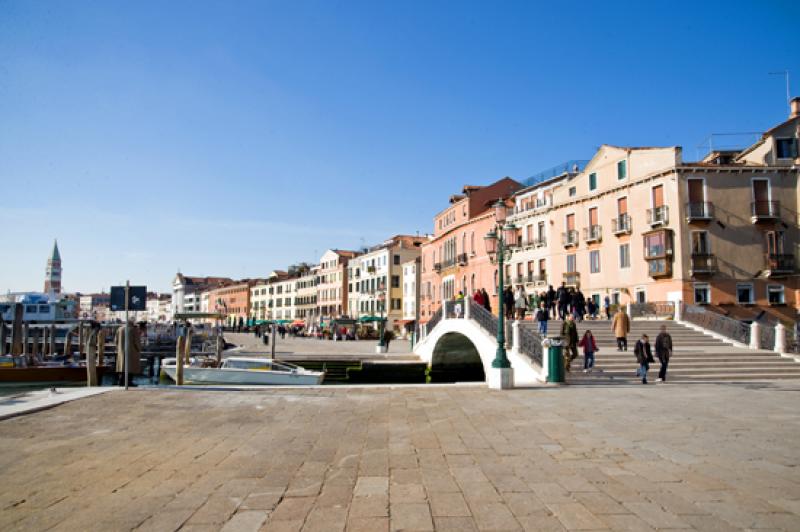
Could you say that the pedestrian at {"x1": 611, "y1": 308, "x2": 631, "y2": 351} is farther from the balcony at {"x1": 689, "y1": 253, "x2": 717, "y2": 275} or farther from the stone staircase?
the balcony at {"x1": 689, "y1": 253, "x2": 717, "y2": 275}

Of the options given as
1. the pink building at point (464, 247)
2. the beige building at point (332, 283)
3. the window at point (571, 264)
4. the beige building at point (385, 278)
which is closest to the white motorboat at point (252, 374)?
the window at point (571, 264)

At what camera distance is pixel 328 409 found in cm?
1075

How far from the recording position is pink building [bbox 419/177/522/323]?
147 ft

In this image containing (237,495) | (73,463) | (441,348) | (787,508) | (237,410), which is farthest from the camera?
(441,348)

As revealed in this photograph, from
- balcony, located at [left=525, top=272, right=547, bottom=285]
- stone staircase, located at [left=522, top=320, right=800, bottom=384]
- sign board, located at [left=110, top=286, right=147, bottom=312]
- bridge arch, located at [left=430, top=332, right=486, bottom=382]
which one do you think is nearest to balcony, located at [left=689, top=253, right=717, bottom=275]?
stone staircase, located at [left=522, top=320, right=800, bottom=384]

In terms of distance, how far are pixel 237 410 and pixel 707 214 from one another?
2660 cm

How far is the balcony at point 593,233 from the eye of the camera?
112 ft

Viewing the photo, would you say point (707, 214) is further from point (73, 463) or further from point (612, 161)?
point (73, 463)

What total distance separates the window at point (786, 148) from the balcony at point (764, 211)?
2.93 m

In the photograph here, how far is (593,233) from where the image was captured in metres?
34.7

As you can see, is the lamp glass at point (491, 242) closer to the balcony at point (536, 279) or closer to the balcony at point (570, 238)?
the balcony at point (570, 238)

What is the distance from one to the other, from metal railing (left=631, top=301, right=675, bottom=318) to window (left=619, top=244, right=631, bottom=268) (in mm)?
3813

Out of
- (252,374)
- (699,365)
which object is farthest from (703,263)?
(252,374)

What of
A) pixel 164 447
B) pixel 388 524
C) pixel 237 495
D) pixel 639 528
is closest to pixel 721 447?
pixel 639 528
